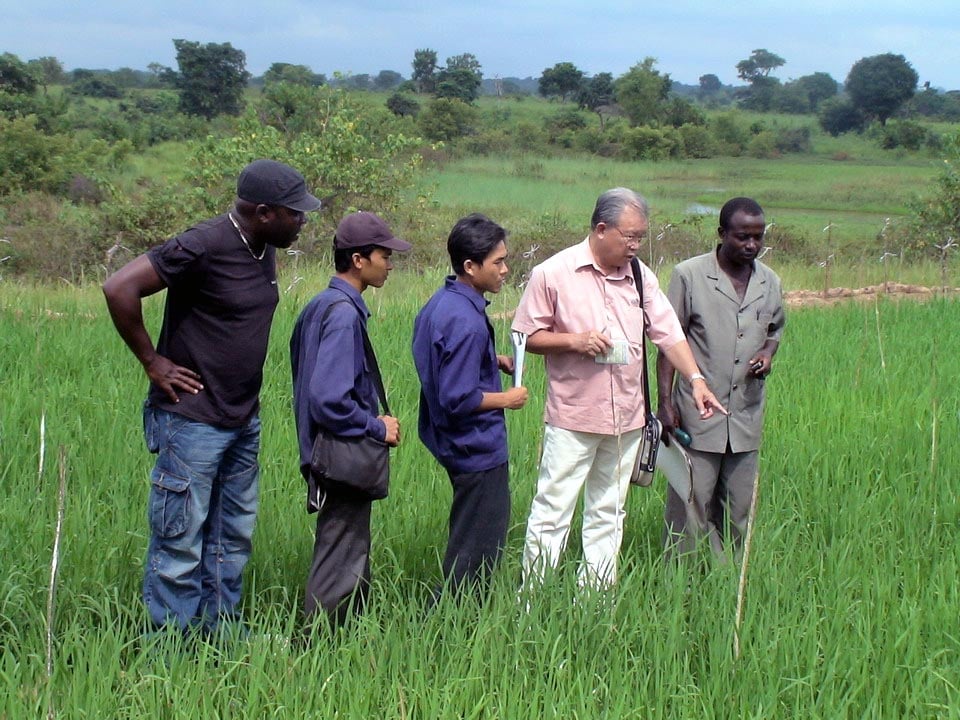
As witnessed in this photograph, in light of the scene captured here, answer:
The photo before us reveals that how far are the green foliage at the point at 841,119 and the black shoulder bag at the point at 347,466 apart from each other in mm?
58386

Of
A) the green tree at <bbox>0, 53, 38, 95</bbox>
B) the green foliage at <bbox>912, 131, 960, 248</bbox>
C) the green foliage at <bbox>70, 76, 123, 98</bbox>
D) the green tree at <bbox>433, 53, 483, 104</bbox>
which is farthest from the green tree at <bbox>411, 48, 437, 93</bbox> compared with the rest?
the green foliage at <bbox>912, 131, 960, 248</bbox>

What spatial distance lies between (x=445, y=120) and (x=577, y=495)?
35975 millimetres

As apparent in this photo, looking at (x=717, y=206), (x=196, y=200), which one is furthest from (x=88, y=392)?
(x=717, y=206)

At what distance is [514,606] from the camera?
127 inches

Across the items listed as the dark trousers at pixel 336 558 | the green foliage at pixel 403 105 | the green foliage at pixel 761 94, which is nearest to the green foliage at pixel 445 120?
the green foliage at pixel 403 105

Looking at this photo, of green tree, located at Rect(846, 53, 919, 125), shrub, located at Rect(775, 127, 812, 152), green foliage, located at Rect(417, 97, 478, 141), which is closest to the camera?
green foliage, located at Rect(417, 97, 478, 141)

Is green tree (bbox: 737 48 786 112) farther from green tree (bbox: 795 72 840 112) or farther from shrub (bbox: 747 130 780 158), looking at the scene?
shrub (bbox: 747 130 780 158)

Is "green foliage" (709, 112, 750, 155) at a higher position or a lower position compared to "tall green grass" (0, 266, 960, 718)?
higher

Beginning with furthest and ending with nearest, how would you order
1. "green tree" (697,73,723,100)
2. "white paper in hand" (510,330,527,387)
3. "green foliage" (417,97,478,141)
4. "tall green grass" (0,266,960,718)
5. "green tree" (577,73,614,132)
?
"green tree" (697,73,723,100) → "green tree" (577,73,614,132) → "green foliage" (417,97,478,141) → "white paper in hand" (510,330,527,387) → "tall green grass" (0,266,960,718)

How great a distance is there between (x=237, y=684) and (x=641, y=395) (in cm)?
171

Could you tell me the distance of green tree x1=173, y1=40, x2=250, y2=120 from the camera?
150ft

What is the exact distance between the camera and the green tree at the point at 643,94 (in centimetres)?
4575

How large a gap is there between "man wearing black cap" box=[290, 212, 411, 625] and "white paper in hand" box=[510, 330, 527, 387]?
1.37 feet

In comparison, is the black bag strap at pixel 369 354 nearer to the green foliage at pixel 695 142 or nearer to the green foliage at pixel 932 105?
the green foliage at pixel 695 142
